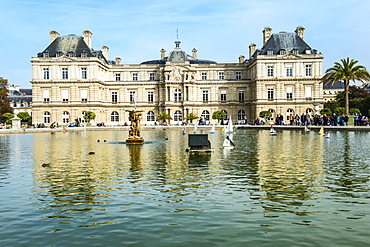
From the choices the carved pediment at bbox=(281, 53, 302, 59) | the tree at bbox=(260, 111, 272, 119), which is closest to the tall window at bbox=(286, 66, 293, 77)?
the carved pediment at bbox=(281, 53, 302, 59)

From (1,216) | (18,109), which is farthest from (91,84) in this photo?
(1,216)

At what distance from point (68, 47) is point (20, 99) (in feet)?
140

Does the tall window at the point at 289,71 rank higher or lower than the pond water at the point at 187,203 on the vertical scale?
higher

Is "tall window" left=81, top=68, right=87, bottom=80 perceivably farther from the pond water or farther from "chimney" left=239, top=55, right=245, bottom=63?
the pond water

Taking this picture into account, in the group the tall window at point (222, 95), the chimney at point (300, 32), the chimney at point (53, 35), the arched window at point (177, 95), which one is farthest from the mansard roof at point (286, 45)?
the chimney at point (53, 35)

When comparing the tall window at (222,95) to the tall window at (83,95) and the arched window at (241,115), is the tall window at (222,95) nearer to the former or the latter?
the arched window at (241,115)

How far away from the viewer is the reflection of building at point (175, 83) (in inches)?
2913

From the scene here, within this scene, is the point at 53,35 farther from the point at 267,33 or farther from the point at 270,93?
the point at 270,93

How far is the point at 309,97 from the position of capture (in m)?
74.2

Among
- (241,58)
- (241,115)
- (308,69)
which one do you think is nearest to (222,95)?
(241,115)

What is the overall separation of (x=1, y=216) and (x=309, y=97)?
7185 centimetres

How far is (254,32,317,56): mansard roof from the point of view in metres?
74.2

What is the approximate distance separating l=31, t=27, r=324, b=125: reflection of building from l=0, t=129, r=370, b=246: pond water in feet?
191

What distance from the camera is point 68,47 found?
76.2m
